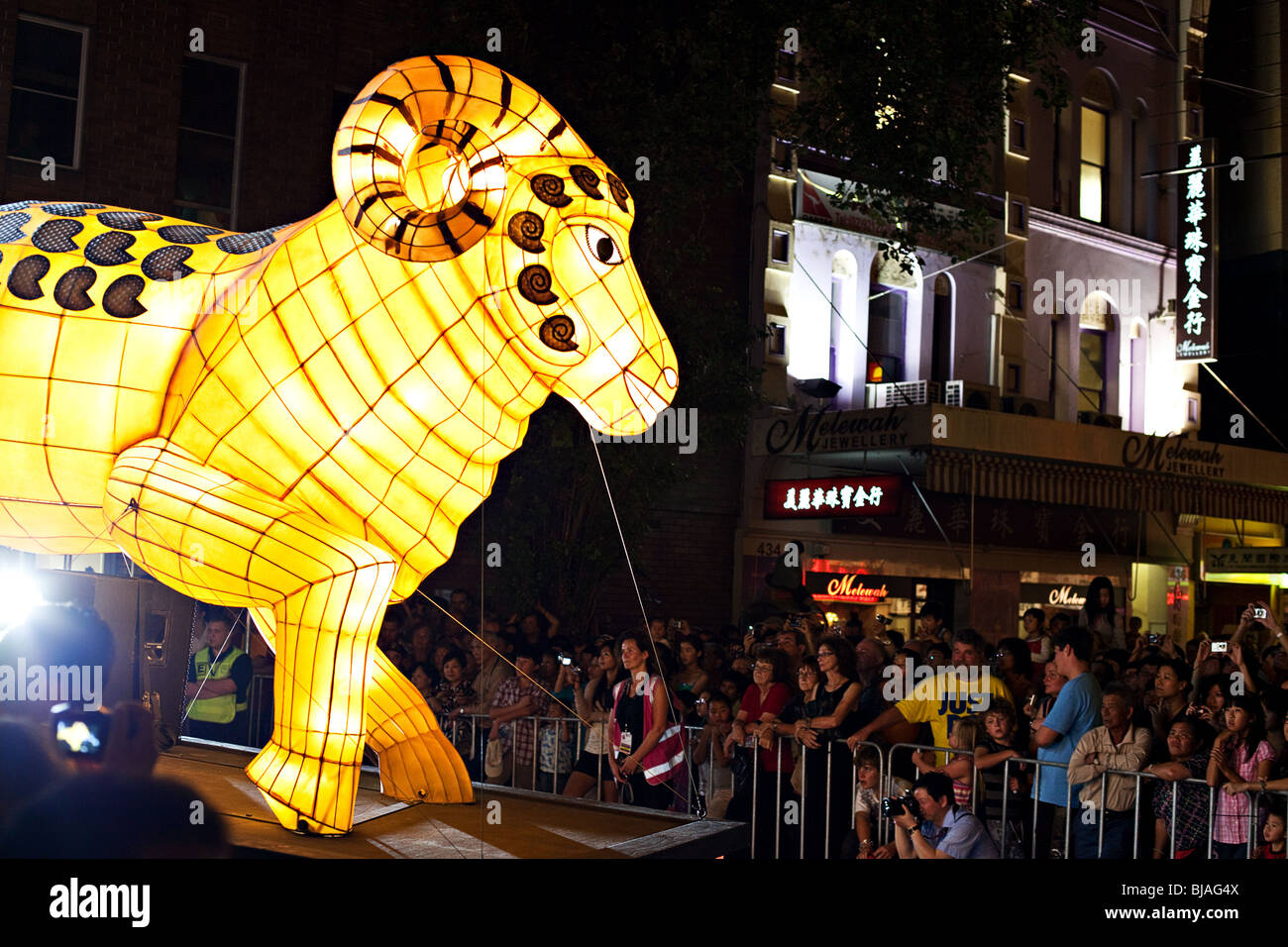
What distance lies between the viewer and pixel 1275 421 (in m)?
A: 21.9

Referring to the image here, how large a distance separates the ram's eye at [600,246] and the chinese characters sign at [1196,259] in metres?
16.8

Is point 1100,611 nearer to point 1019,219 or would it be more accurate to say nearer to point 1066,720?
point 1066,720

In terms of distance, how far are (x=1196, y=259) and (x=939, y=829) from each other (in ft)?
52.5

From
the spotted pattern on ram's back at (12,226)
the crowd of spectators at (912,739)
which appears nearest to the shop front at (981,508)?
the crowd of spectators at (912,739)

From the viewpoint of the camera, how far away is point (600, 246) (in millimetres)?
5309

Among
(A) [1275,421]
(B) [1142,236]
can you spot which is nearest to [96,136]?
Result: (B) [1142,236]

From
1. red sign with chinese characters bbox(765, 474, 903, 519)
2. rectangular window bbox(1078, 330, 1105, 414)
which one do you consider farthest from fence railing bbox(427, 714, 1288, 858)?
rectangular window bbox(1078, 330, 1105, 414)

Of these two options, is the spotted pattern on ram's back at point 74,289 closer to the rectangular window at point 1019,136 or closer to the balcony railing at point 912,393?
the balcony railing at point 912,393

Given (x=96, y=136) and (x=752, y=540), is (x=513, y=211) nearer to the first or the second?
(x=96, y=136)

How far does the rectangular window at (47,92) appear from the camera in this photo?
1238 centimetres

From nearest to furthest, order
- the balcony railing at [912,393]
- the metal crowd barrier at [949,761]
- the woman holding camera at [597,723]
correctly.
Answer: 1. the metal crowd barrier at [949,761]
2. the woman holding camera at [597,723]
3. the balcony railing at [912,393]

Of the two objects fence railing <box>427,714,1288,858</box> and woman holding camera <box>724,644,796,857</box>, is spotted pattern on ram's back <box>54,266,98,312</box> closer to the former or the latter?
fence railing <box>427,714,1288,858</box>

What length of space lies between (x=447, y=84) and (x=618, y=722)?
3.94m

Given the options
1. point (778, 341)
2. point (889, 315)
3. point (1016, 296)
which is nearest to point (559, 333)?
point (778, 341)
